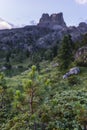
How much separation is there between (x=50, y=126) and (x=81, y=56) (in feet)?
119

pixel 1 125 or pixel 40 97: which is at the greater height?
pixel 40 97

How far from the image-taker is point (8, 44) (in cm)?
18738

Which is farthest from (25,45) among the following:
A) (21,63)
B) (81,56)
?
(81,56)

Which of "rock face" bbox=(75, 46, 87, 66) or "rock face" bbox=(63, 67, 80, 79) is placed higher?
"rock face" bbox=(75, 46, 87, 66)

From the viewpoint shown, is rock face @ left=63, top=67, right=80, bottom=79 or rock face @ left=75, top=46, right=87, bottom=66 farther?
rock face @ left=75, top=46, right=87, bottom=66

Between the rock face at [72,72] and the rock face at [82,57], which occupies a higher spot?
the rock face at [82,57]

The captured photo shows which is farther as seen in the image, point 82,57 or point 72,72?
point 82,57

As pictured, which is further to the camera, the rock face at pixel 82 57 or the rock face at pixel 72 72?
the rock face at pixel 82 57

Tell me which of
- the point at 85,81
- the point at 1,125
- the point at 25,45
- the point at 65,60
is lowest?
the point at 1,125

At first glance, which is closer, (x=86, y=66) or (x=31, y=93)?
(x=31, y=93)

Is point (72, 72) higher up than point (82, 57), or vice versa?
point (82, 57)

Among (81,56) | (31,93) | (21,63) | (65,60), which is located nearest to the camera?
(31,93)

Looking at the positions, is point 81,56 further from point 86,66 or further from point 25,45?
point 25,45

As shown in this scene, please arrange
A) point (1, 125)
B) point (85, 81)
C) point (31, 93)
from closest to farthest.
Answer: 1. point (31, 93)
2. point (1, 125)
3. point (85, 81)
